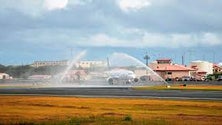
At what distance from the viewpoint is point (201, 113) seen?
4631 centimetres

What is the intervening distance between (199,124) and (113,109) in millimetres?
14339

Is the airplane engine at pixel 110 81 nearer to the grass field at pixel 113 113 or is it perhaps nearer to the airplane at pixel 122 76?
the airplane at pixel 122 76

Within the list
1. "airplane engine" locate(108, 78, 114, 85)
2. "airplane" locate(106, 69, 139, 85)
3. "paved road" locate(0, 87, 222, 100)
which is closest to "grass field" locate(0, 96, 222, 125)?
"paved road" locate(0, 87, 222, 100)

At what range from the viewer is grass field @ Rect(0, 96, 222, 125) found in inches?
1583

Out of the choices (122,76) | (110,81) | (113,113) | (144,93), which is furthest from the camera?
(122,76)

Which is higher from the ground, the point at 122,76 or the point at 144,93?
the point at 122,76

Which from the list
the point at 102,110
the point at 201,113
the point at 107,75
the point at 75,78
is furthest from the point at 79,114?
the point at 75,78

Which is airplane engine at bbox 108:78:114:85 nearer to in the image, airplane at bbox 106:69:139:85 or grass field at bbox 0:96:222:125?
airplane at bbox 106:69:139:85

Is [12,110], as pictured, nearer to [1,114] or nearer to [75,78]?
[1,114]

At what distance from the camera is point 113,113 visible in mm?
46969

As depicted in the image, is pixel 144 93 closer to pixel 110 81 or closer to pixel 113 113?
pixel 113 113

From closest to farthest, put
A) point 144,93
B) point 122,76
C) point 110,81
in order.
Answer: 1. point 144,93
2. point 110,81
3. point 122,76

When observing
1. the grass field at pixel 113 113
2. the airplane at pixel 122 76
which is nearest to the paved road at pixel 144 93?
the grass field at pixel 113 113

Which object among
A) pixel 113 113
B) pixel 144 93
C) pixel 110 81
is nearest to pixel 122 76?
pixel 110 81
